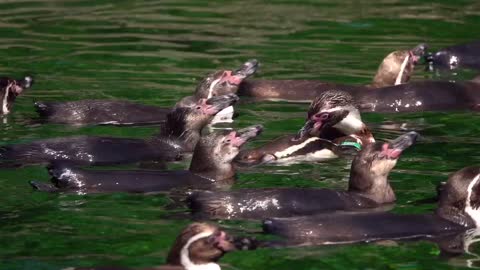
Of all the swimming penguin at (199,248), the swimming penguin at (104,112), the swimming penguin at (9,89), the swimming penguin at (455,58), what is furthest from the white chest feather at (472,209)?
the swimming penguin at (455,58)

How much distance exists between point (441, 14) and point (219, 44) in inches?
144

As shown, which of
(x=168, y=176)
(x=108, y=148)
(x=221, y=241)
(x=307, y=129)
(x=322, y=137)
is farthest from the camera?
(x=322, y=137)

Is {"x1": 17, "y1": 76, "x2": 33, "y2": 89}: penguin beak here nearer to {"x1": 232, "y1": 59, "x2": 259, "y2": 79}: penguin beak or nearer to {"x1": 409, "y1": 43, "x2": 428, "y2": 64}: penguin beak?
{"x1": 232, "y1": 59, "x2": 259, "y2": 79}: penguin beak

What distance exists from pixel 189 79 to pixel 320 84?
1884mm

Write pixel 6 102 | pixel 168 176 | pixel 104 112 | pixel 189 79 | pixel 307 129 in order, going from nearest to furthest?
pixel 168 176, pixel 307 129, pixel 104 112, pixel 6 102, pixel 189 79

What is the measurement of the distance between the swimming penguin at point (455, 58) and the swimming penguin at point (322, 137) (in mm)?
3907

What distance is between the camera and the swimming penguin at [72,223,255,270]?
1023 cm

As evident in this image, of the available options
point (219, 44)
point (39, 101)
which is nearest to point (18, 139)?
point (39, 101)

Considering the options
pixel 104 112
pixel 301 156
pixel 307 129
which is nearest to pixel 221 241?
pixel 301 156

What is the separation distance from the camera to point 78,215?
12.0 metres

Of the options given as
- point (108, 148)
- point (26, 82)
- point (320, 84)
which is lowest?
point (320, 84)

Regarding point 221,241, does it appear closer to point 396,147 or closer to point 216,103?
point 396,147

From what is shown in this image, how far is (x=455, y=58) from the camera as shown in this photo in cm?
1884

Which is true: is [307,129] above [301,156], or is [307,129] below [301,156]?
above
